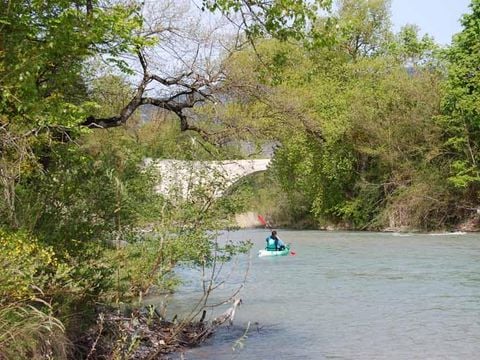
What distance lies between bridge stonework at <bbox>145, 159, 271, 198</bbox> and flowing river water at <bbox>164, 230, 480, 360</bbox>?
1.92 meters

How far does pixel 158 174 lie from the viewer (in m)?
8.95

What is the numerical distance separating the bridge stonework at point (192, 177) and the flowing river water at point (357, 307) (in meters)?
1.92

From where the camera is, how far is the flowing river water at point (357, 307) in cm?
948

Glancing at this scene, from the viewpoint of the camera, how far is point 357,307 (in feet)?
42.7

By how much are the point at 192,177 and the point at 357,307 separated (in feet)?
18.2

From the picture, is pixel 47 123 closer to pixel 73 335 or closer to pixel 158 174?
pixel 73 335

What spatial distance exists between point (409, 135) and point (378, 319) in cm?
2376

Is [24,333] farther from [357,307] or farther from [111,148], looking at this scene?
[357,307]

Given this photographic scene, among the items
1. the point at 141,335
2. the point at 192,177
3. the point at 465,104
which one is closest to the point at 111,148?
the point at 192,177

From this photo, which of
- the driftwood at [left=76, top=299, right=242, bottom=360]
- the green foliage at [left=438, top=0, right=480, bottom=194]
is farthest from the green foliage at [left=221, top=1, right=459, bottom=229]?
the driftwood at [left=76, top=299, right=242, bottom=360]

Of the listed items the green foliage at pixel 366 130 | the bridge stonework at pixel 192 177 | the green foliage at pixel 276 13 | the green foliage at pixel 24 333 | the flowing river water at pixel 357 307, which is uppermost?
the green foliage at pixel 366 130

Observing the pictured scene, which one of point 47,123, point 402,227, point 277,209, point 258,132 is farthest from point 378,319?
point 277,209

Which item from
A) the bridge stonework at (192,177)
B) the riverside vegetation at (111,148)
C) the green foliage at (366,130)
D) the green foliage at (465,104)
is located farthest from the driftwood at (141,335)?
the green foliage at (465,104)

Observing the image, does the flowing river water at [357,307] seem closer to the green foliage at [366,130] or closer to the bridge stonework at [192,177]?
the bridge stonework at [192,177]
